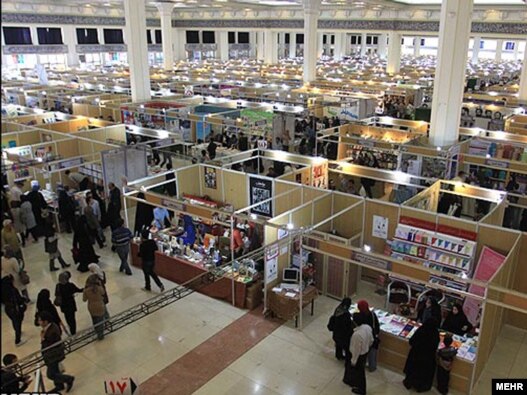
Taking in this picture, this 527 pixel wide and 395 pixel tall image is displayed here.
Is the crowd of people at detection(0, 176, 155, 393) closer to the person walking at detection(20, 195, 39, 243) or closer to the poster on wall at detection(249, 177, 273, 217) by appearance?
the person walking at detection(20, 195, 39, 243)

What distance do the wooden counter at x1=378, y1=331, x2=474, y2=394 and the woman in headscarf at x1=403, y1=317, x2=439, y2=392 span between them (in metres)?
0.32

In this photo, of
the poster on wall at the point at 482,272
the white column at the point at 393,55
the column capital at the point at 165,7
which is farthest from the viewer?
the white column at the point at 393,55

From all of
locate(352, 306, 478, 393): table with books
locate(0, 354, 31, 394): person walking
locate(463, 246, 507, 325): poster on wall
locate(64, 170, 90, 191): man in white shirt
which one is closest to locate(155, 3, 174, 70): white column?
locate(64, 170, 90, 191): man in white shirt

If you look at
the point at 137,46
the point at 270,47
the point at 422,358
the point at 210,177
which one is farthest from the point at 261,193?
the point at 270,47

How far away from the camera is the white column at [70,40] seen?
40.0 meters

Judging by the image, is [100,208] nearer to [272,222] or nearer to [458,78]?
[272,222]

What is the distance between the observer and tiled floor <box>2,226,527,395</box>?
7.11 metres

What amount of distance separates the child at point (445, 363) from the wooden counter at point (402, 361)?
0.14 metres

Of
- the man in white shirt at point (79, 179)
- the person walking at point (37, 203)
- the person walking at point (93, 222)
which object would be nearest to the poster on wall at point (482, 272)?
the person walking at point (93, 222)

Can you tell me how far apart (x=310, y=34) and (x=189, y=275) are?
21.4 meters

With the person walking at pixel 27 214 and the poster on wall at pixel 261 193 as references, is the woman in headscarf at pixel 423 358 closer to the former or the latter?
the poster on wall at pixel 261 193

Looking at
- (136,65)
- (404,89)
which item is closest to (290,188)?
(136,65)

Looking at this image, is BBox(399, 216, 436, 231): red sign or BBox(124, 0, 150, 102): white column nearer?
BBox(399, 216, 436, 231): red sign

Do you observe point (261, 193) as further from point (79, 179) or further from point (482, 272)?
point (79, 179)
